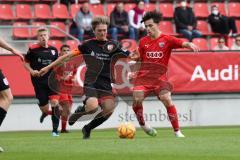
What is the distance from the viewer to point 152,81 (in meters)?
14.9

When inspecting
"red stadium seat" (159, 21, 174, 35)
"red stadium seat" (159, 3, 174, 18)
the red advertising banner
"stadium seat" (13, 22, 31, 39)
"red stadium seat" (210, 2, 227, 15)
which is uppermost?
"stadium seat" (13, 22, 31, 39)

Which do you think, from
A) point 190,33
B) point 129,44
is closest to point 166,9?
point 190,33

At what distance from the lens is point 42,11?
941 inches

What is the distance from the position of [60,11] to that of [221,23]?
5032mm

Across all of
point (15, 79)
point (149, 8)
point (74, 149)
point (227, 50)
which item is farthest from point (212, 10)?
point (74, 149)

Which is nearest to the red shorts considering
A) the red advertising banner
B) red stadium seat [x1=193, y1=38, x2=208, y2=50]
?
the red advertising banner

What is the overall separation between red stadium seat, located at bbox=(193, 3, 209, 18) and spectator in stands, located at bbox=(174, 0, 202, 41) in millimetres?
1722

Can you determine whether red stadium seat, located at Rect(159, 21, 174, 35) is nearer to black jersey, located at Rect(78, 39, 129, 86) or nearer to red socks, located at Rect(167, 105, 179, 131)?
red socks, located at Rect(167, 105, 179, 131)

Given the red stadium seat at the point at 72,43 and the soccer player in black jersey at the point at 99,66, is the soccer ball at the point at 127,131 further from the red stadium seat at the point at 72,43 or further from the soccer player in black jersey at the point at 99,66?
the red stadium seat at the point at 72,43

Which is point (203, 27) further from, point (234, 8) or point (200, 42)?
point (200, 42)

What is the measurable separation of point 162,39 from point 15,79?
21.4 feet

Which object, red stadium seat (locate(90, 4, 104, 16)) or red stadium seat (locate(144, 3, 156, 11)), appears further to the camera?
red stadium seat (locate(144, 3, 156, 11))

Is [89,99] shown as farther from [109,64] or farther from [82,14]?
[82,14]

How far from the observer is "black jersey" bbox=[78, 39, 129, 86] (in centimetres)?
1384
